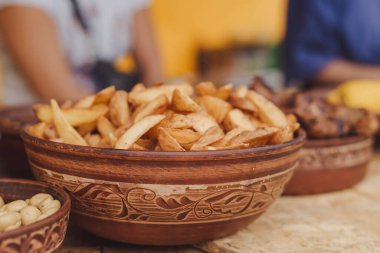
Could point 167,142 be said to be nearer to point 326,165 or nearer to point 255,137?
point 255,137

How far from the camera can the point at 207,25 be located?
6.25m

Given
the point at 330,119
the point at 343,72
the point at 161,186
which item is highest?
the point at 161,186


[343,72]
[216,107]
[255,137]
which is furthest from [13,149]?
[343,72]

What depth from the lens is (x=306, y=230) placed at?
3.50 feet

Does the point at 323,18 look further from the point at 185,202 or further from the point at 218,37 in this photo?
the point at 218,37

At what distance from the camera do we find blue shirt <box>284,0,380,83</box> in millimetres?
2430

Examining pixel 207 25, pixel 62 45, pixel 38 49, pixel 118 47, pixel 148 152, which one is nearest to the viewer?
pixel 148 152

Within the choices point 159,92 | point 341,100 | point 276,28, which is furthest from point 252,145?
point 276,28

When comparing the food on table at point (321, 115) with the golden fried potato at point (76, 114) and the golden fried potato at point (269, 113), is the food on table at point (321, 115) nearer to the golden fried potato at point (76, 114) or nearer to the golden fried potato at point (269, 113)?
the golden fried potato at point (269, 113)

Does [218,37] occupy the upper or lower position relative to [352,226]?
lower

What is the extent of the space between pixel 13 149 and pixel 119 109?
0.39m

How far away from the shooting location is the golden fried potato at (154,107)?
93 cm

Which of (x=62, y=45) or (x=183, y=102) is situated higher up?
(x=183, y=102)

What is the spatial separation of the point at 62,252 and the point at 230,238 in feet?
1.04
